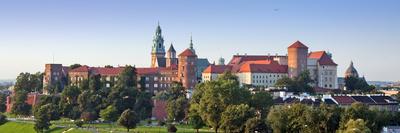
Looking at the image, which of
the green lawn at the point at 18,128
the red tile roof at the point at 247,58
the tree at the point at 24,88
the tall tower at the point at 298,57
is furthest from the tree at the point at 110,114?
the red tile roof at the point at 247,58

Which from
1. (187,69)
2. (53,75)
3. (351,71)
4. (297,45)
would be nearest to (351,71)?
(351,71)

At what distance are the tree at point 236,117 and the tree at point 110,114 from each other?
17961 millimetres

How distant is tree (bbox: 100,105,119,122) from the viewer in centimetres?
7161

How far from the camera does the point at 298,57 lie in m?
95.1

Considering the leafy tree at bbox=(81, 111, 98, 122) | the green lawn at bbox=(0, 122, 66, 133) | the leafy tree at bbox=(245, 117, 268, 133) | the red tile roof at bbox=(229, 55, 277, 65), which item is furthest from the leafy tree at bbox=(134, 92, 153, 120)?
the red tile roof at bbox=(229, 55, 277, 65)

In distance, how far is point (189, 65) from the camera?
97.6m

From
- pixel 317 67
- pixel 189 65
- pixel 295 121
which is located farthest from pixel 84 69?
pixel 295 121

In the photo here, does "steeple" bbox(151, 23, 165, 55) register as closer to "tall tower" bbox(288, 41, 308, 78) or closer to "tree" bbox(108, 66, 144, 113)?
"tall tower" bbox(288, 41, 308, 78)

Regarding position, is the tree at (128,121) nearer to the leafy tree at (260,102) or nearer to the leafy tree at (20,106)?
the leafy tree at (260,102)

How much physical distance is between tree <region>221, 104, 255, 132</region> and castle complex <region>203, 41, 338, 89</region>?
128 ft

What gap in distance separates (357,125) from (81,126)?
31738 millimetres

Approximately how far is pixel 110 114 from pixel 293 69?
106 ft

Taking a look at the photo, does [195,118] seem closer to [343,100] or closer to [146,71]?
[343,100]

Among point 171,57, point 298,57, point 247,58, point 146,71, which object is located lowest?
point 146,71
